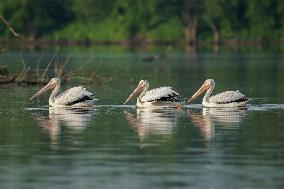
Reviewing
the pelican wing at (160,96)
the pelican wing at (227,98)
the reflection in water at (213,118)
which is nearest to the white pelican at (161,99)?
the pelican wing at (160,96)

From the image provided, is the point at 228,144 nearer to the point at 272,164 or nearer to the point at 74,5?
the point at 272,164

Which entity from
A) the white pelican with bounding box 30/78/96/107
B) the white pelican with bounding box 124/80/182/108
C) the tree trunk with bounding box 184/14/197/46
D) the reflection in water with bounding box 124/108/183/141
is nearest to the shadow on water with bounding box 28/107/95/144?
the white pelican with bounding box 30/78/96/107

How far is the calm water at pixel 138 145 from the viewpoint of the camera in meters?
17.4

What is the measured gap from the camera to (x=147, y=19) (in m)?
119

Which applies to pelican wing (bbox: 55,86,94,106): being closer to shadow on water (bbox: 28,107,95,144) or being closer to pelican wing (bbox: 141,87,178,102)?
shadow on water (bbox: 28,107,95,144)

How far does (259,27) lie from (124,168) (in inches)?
3782

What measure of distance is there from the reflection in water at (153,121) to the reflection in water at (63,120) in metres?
0.92

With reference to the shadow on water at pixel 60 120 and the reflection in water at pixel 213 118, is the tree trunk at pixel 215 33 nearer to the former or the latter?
the shadow on water at pixel 60 120

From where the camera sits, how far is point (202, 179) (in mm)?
17281

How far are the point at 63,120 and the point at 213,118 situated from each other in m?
3.03

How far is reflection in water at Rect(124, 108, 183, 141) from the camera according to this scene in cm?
2358

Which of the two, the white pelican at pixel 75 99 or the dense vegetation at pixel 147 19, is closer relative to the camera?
the white pelican at pixel 75 99

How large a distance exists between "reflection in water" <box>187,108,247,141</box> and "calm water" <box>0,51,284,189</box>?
2cm

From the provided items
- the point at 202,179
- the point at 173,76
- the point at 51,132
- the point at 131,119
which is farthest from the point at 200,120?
the point at 173,76
